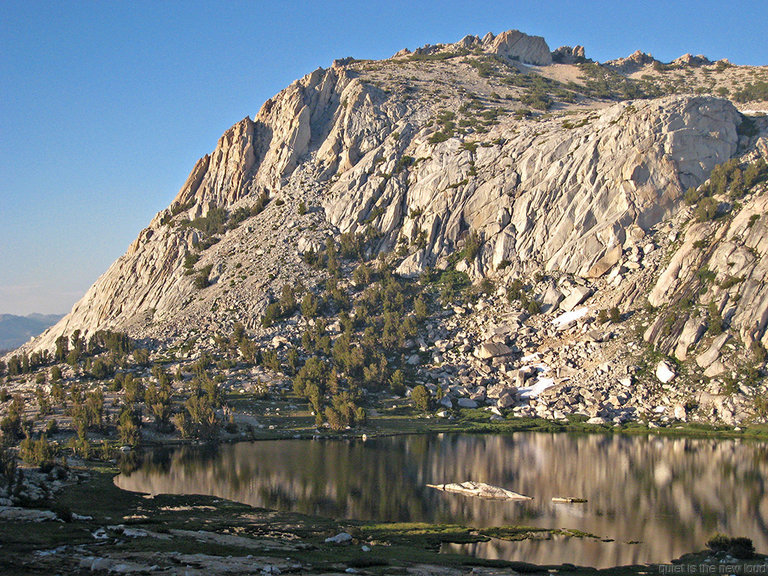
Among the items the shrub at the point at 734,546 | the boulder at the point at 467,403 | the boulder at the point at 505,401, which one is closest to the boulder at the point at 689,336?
the boulder at the point at 505,401

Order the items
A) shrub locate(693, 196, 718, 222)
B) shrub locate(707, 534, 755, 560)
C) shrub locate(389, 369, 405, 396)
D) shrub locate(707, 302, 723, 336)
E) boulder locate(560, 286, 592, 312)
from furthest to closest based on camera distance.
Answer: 1. boulder locate(560, 286, 592, 312)
2. shrub locate(693, 196, 718, 222)
3. shrub locate(389, 369, 405, 396)
4. shrub locate(707, 302, 723, 336)
5. shrub locate(707, 534, 755, 560)

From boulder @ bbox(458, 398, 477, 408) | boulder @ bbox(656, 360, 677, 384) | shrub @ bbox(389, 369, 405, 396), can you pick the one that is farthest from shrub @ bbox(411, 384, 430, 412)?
boulder @ bbox(656, 360, 677, 384)

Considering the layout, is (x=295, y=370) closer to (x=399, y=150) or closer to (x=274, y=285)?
(x=274, y=285)

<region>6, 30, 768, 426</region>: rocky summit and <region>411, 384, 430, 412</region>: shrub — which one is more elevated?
<region>6, 30, 768, 426</region>: rocky summit

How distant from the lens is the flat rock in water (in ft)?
190

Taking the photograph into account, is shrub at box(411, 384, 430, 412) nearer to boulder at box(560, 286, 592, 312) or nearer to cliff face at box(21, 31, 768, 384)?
boulder at box(560, 286, 592, 312)

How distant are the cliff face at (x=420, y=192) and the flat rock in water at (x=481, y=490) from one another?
2530 inches

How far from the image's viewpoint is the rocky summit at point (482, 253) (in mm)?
107250

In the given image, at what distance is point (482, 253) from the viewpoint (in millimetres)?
141125

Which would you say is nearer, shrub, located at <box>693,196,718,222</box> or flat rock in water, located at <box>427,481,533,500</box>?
flat rock in water, located at <box>427,481,533,500</box>

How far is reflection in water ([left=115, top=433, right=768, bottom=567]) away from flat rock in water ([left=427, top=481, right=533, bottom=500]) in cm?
145

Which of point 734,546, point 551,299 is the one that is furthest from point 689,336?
point 734,546

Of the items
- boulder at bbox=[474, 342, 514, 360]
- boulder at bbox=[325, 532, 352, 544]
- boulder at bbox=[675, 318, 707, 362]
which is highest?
boulder at bbox=[675, 318, 707, 362]

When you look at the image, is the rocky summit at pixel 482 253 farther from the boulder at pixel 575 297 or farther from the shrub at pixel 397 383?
the shrub at pixel 397 383
